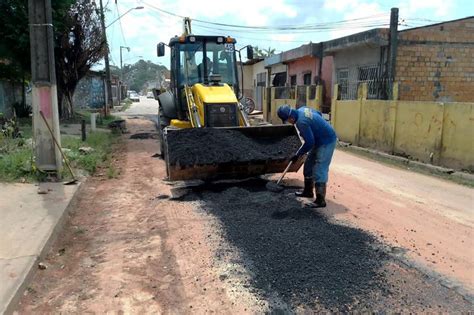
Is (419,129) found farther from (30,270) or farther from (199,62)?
(30,270)

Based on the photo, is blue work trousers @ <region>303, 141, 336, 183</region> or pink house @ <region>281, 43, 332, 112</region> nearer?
blue work trousers @ <region>303, 141, 336, 183</region>

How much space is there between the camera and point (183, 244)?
5242mm

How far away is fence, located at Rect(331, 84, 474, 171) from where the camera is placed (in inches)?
396

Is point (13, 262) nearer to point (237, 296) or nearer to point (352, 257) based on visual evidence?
point (237, 296)

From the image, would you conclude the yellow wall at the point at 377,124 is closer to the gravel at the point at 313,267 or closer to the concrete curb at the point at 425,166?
the concrete curb at the point at 425,166

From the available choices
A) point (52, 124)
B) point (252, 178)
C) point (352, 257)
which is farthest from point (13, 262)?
point (252, 178)

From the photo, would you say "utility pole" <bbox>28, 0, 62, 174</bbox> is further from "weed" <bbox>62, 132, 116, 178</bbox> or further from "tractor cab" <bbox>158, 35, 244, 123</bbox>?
"tractor cab" <bbox>158, 35, 244, 123</bbox>

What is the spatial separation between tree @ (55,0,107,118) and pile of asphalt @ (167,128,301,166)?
1408 cm

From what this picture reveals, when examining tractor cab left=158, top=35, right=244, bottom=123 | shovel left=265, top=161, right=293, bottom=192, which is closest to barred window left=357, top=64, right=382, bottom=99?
tractor cab left=158, top=35, right=244, bottom=123

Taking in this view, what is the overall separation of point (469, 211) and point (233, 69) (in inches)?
224

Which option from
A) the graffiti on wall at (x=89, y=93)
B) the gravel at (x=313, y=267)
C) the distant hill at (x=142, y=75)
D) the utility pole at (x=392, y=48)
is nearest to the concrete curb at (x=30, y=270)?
the gravel at (x=313, y=267)

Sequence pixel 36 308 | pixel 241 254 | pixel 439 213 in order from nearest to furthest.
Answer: pixel 36 308 < pixel 241 254 < pixel 439 213

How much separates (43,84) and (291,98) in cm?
1461

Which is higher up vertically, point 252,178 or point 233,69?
point 233,69
